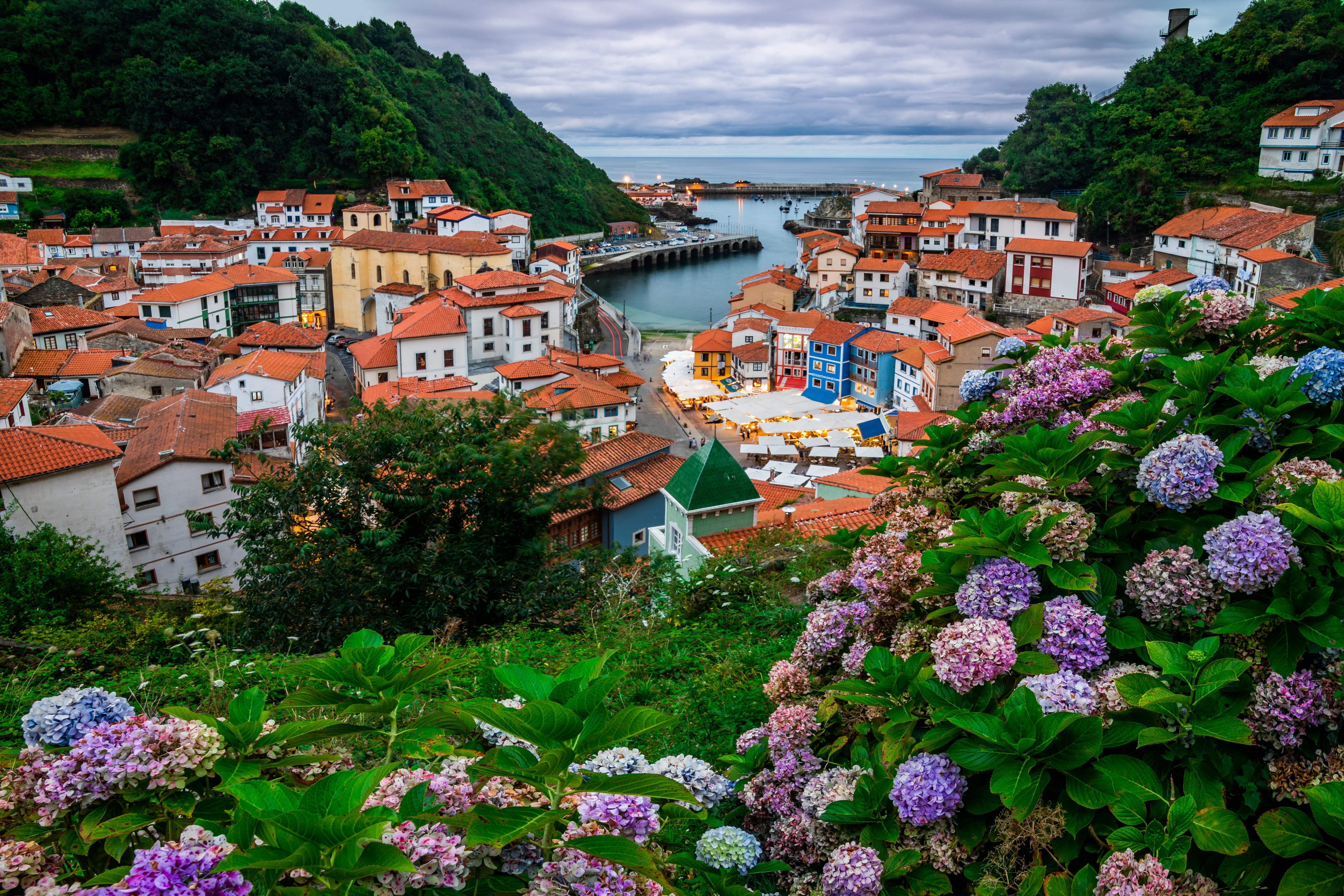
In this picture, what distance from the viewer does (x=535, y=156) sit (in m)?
83.4

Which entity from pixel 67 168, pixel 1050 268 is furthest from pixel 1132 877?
pixel 67 168

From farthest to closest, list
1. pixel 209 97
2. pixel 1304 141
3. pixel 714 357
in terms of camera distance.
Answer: pixel 209 97 → pixel 1304 141 → pixel 714 357

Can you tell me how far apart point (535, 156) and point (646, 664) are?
8534 cm

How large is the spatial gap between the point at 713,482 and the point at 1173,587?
7585 millimetres

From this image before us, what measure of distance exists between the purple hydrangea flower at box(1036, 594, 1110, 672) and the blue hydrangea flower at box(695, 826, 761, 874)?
900 millimetres

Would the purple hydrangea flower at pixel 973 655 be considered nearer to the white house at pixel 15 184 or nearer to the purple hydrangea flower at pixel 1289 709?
the purple hydrangea flower at pixel 1289 709

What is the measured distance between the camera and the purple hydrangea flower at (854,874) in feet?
6.47

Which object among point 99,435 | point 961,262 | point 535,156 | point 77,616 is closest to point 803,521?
point 77,616

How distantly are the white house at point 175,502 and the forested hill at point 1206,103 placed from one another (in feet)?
149

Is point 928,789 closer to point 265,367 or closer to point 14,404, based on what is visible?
point 14,404

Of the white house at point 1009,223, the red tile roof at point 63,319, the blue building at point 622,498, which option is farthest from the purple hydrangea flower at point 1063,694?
the white house at point 1009,223

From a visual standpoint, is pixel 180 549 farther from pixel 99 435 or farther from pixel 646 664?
pixel 646 664

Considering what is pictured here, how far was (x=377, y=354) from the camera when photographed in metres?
32.2

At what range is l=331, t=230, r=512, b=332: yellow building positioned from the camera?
44.5 m
